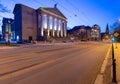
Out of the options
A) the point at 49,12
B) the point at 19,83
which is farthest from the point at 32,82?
the point at 49,12

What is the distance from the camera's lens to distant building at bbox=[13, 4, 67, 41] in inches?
4008

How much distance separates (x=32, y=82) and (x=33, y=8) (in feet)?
351

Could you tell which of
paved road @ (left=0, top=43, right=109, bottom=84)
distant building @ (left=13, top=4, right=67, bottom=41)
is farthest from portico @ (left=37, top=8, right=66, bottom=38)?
paved road @ (left=0, top=43, right=109, bottom=84)

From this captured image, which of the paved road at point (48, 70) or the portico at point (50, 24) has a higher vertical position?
the portico at point (50, 24)

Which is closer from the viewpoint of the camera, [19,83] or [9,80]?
[19,83]

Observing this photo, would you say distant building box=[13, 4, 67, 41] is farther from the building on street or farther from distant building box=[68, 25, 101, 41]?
distant building box=[68, 25, 101, 41]

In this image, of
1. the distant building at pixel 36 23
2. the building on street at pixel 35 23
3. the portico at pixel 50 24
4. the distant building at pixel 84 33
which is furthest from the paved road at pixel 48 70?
the distant building at pixel 84 33

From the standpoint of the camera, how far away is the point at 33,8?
112750 mm

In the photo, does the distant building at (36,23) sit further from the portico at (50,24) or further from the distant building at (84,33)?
the distant building at (84,33)

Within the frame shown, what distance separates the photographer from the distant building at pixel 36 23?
102m

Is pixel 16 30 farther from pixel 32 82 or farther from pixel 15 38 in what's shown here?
pixel 32 82

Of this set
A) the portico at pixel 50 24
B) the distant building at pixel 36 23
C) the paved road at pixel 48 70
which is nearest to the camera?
the paved road at pixel 48 70

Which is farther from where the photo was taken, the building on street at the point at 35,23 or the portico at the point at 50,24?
the portico at the point at 50,24

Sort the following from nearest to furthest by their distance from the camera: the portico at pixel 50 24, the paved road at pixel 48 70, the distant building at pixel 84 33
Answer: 1. the paved road at pixel 48 70
2. the portico at pixel 50 24
3. the distant building at pixel 84 33
